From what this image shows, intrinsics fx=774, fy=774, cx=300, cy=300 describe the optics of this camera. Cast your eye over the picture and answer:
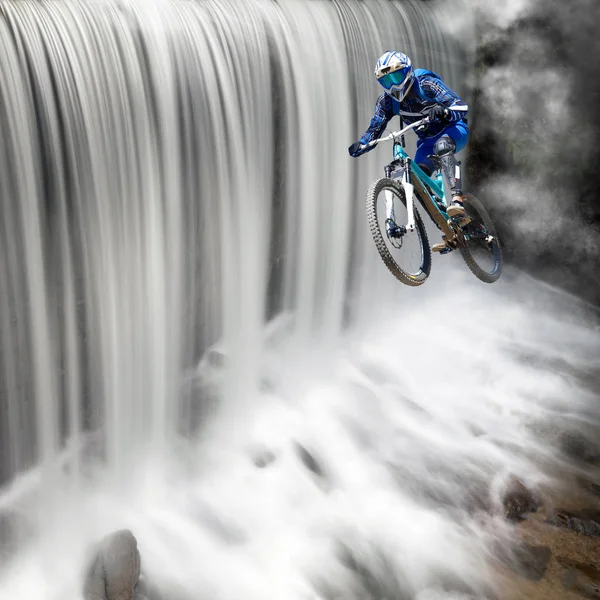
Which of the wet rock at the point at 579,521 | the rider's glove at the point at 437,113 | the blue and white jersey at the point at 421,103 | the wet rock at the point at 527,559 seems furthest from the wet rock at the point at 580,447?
the rider's glove at the point at 437,113

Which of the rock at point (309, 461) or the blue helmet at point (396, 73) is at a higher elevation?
the blue helmet at point (396, 73)

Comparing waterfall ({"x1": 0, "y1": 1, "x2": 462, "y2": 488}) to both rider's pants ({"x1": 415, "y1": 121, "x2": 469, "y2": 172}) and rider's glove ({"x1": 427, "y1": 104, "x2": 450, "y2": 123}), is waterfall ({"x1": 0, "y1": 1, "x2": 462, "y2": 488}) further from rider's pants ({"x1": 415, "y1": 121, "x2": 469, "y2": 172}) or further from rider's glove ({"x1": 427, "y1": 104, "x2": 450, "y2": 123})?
rider's glove ({"x1": 427, "y1": 104, "x2": 450, "y2": 123})

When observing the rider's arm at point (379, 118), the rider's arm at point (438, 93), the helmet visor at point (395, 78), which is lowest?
the rider's arm at point (379, 118)

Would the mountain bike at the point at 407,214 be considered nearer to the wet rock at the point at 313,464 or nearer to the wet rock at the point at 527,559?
the wet rock at the point at 313,464

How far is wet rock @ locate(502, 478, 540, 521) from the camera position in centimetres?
658

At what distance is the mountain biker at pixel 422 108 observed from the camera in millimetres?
5266

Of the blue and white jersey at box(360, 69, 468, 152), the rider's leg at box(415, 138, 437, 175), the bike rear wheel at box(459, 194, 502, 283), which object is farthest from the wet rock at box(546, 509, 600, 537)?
the blue and white jersey at box(360, 69, 468, 152)

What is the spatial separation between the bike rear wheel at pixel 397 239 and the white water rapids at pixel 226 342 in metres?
1.55

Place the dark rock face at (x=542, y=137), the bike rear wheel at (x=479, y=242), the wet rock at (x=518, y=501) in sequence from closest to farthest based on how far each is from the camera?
the wet rock at (x=518, y=501), the bike rear wheel at (x=479, y=242), the dark rock face at (x=542, y=137)

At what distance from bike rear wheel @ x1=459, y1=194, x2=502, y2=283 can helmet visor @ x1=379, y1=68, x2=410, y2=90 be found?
1466 millimetres

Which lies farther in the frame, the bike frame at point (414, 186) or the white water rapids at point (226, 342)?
the white water rapids at point (226, 342)

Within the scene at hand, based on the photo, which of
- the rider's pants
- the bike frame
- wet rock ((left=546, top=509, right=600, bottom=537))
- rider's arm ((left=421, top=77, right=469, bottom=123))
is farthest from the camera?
wet rock ((left=546, top=509, right=600, bottom=537))

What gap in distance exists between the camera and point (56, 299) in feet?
18.7

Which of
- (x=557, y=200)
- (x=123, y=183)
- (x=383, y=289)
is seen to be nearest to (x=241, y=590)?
(x=123, y=183)
